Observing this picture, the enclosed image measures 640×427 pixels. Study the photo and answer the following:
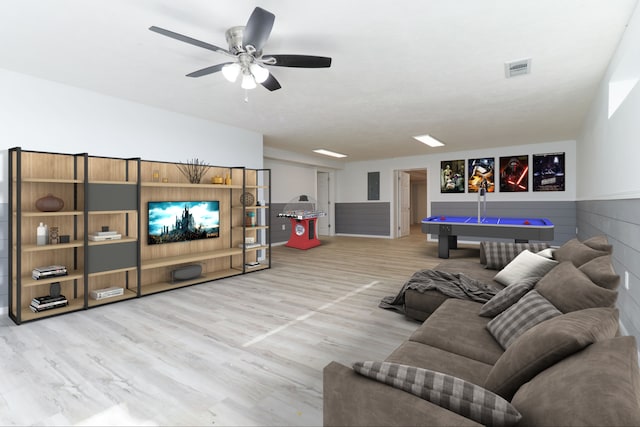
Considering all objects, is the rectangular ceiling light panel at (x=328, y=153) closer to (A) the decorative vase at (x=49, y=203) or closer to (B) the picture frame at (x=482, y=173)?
(B) the picture frame at (x=482, y=173)

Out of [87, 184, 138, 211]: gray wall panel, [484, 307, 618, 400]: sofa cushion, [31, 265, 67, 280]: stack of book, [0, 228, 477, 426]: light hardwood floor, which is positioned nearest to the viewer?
[484, 307, 618, 400]: sofa cushion

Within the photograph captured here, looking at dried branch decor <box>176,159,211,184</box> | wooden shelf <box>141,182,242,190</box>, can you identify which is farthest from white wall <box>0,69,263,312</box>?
wooden shelf <box>141,182,242,190</box>

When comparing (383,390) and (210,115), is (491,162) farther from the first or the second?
(383,390)

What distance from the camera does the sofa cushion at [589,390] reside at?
764 mm

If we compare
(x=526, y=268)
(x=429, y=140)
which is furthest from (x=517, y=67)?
(x=429, y=140)

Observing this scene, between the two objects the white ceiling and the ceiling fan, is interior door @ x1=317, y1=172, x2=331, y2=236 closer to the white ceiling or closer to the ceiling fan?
the white ceiling

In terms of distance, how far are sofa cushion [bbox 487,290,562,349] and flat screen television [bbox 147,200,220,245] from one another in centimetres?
426

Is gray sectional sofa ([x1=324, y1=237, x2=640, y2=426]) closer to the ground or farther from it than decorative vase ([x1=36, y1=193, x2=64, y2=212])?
closer to the ground

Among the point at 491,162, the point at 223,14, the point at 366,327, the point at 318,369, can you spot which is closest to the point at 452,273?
the point at 366,327

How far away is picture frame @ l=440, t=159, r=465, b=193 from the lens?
9.21 m

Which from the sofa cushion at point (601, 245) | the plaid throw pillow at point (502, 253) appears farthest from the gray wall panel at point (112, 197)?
the sofa cushion at point (601, 245)

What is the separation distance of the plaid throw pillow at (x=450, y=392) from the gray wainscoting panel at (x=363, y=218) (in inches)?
381

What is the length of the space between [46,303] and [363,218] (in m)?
8.83

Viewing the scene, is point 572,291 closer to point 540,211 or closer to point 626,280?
point 626,280
